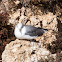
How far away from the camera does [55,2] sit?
6.14m

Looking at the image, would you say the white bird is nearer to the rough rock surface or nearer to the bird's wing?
the bird's wing

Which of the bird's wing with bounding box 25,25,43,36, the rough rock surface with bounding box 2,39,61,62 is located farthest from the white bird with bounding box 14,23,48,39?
the rough rock surface with bounding box 2,39,61,62

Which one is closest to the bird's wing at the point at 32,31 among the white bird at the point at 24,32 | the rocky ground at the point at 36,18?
the white bird at the point at 24,32

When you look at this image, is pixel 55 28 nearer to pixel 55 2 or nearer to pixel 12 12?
pixel 55 2

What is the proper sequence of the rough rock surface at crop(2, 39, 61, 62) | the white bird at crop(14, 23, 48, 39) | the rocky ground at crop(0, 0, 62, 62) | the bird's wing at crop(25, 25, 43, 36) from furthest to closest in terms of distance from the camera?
the rocky ground at crop(0, 0, 62, 62), the bird's wing at crop(25, 25, 43, 36), the white bird at crop(14, 23, 48, 39), the rough rock surface at crop(2, 39, 61, 62)

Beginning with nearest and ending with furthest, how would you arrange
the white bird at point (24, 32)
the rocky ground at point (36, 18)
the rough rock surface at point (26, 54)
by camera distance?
the rough rock surface at point (26, 54) < the white bird at point (24, 32) < the rocky ground at point (36, 18)

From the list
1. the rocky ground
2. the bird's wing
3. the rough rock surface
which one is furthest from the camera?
the rocky ground

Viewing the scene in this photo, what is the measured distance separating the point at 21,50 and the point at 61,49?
153 cm

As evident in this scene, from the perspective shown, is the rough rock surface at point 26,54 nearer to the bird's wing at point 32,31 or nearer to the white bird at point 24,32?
the white bird at point 24,32

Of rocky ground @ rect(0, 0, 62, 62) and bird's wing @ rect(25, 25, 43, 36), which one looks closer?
bird's wing @ rect(25, 25, 43, 36)

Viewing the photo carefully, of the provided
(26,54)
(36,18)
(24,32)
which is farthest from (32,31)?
(36,18)

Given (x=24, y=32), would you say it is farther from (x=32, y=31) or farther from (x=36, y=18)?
(x=36, y=18)

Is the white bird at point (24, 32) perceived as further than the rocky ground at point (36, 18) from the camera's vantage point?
No

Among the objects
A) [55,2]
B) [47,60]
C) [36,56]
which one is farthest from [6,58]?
[55,2]
